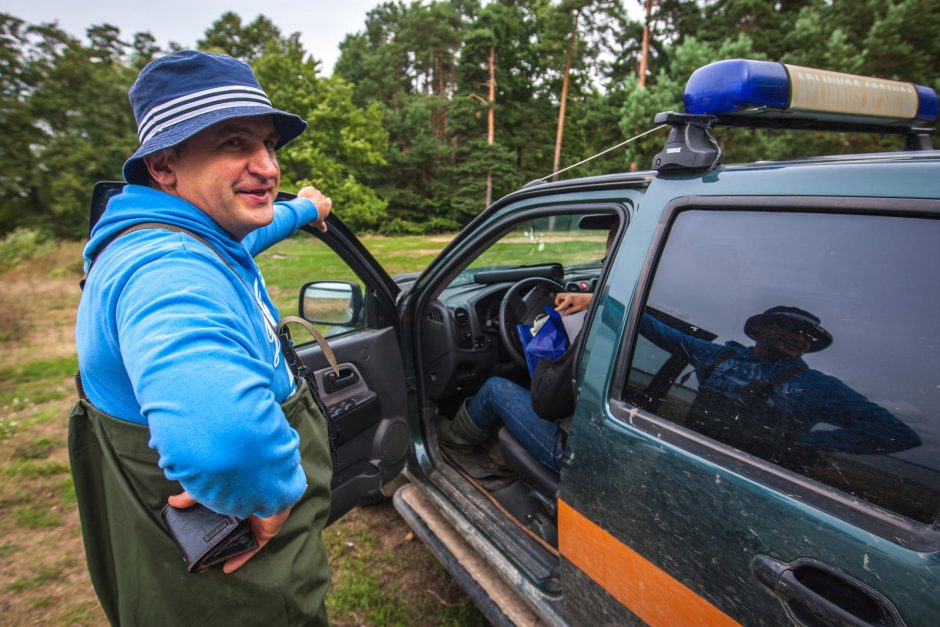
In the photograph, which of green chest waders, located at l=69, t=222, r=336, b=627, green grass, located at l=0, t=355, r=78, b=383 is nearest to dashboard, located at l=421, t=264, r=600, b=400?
green chest waders, located at l=69, t=222, r=336, b=627

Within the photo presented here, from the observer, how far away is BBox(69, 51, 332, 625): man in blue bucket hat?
0.84 m

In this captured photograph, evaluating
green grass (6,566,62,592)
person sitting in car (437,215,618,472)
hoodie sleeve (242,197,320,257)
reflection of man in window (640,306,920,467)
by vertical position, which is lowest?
green grass (6,566,62,592)

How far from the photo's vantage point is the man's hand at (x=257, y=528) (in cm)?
106

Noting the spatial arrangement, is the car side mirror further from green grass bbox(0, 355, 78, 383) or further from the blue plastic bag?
green grass bbox(0, 355, 78, 383)

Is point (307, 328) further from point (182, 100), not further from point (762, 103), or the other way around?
point (762, 103)

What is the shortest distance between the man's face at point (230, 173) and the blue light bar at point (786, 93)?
3.81 feet

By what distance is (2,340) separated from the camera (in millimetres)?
6523

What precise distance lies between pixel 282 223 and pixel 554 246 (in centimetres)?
164

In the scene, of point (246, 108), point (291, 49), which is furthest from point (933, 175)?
point (291, 49)

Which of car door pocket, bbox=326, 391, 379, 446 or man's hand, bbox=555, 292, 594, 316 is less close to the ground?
man's hand, bbox=555, 292, 594, 316

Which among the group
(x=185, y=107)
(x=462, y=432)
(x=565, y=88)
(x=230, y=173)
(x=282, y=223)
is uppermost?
(x=565, y=88)

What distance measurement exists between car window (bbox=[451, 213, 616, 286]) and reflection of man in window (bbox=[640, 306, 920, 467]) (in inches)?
49.9

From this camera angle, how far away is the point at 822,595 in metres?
0.90

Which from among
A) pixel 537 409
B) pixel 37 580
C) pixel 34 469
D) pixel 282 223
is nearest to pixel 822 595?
pixel 537 409
